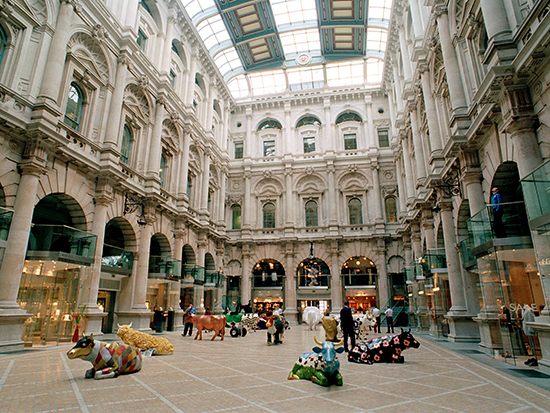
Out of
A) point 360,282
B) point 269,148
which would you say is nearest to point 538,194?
point 360,282

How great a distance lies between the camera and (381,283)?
31.2 metres

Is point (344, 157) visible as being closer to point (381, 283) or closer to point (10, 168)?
point (381, 283)

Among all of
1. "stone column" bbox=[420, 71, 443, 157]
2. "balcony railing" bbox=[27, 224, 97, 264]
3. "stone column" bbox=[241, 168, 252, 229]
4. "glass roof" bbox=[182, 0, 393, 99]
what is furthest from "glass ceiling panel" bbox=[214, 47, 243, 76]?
"balcony railing" bbox=[27, 224, 97, 264]

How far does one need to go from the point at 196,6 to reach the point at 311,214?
20094 mm

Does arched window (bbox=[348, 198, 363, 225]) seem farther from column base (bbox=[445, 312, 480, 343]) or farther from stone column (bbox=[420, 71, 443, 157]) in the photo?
column base (bbox=[445, 312, 480, 343])

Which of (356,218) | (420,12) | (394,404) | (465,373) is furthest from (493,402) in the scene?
(356,218)

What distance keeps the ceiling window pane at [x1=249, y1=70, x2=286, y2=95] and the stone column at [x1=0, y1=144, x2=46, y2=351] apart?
2918 centimetres

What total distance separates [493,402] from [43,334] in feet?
42.7

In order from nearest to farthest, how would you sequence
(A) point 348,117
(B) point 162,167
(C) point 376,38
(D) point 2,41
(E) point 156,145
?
(D) point 2,41
(E) point 156,145
(B) point 162,167
(C) point 376,38
(A) point 348,117

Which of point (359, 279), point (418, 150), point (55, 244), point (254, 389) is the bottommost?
point (254, 389)

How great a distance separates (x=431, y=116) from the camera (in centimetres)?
1908

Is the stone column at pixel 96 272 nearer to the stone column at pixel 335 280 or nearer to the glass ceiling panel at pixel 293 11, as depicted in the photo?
the stone column at pixel 335 280

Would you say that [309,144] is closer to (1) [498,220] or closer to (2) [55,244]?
(2) [55,244]

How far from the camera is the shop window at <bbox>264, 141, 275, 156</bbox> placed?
123 feet
